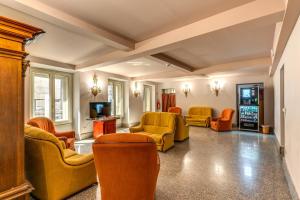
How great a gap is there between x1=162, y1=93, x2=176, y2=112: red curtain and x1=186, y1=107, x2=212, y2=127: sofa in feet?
4.80

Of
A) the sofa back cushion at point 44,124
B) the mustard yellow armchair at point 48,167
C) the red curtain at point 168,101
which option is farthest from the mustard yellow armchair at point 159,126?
the red curtain at point 168,101

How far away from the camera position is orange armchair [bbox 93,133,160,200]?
6.33 feet

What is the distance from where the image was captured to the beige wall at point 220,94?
7625mm

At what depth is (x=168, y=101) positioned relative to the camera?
1073cm

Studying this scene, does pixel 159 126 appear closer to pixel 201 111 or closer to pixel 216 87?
pixel 201 111

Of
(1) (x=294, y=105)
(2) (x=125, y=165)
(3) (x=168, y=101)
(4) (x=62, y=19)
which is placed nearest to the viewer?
(2) (x=125, y=165)

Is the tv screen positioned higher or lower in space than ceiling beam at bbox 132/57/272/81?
lower

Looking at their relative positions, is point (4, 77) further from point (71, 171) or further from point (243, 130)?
point (243, 130)

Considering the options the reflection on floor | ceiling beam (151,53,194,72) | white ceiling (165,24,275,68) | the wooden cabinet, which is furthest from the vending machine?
the wooden cabinet

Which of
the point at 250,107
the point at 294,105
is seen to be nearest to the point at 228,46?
the point at 294,105

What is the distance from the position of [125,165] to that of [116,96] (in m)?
6.54

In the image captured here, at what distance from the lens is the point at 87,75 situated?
6297 mm

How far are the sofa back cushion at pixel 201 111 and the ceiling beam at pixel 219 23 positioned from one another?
20.2ft

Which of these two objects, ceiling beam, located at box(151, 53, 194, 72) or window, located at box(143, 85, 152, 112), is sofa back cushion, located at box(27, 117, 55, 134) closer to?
ceiling beam, located at box(151, 53, 194, 72)
